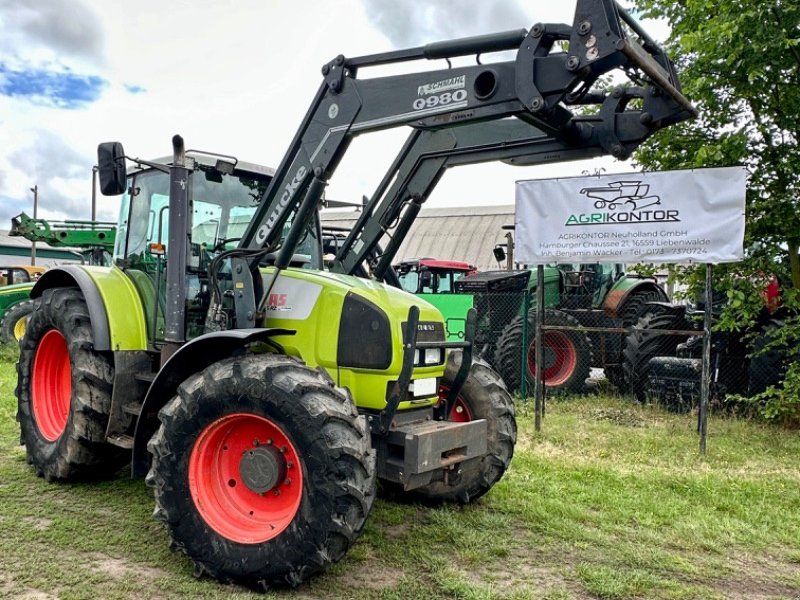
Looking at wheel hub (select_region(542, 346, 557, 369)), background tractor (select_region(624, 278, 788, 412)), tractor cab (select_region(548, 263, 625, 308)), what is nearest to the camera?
background tractor (select_region(624, 278, 788, 412))

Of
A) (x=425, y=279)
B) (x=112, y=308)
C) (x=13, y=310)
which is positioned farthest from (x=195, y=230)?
(x=13, y=310)

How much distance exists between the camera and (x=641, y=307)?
38.4 feet

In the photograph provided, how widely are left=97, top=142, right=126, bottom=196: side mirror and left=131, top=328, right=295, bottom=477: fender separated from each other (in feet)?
3.73

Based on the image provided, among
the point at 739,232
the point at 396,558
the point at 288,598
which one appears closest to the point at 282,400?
the point at 288,598

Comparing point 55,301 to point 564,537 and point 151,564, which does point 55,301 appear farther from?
point 564,537

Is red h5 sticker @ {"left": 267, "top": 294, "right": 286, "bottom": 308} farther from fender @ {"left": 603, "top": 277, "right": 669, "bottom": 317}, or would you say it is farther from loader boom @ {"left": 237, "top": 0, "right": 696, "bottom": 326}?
fender @ {"left": 603, "top": 277, "right": 669, "bottom": 317}

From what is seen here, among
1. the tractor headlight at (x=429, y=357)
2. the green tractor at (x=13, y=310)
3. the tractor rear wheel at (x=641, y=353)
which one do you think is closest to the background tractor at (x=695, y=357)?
the tractor rear wheel at (x=641, y=353)

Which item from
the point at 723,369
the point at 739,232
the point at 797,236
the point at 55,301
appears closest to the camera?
the point at 55,301

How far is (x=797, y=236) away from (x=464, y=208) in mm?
33228

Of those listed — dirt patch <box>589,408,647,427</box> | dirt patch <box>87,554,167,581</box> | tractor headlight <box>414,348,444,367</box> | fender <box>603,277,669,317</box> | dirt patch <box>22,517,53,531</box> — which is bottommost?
dirt patch <box>87,554,167,581</box>

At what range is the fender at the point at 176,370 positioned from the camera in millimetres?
4070

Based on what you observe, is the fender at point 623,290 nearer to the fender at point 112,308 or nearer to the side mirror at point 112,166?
the fender at point 112,308

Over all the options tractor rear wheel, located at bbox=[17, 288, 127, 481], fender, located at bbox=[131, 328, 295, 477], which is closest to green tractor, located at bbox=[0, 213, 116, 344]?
tractor rear wheel, located at bbox=[17, 288, 127, 481]

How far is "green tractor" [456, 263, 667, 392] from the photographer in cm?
1077
